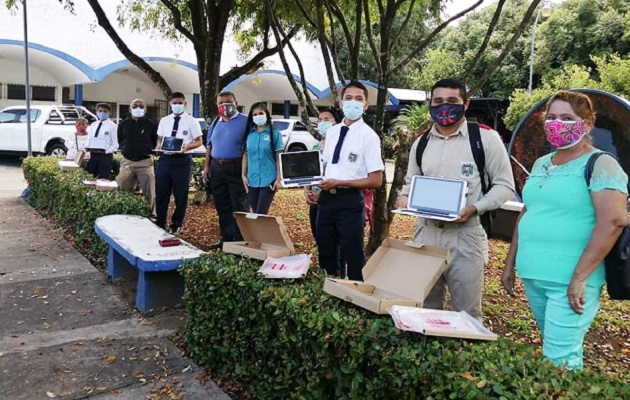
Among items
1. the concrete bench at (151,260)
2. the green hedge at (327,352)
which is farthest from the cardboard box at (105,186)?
the green hedge at (327,352)

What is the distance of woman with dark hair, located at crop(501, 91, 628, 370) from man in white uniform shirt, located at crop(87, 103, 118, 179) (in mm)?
7911

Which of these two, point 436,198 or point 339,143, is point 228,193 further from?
point 436,198

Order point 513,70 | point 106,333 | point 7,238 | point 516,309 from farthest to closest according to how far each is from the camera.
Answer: point 513,70, point 7,238, point 516,309, point 106,333

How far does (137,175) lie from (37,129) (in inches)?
428

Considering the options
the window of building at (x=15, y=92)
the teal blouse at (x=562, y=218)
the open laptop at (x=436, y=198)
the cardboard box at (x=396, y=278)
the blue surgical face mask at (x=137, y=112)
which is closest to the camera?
the teal blouse at (x=562, y=218)

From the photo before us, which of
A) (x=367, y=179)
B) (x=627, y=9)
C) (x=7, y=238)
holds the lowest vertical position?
(x=7, y=238)

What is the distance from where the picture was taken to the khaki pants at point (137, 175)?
778cm

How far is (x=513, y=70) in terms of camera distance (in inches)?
1286

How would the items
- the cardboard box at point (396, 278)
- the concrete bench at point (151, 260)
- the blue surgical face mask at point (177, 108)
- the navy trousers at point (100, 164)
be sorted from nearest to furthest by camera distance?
the cardboard box at point (396, 278)
the concrete bench at point (151, 260)
the blue surgical face mask at point (177, 108)
the navy trousers at point (100, 164)

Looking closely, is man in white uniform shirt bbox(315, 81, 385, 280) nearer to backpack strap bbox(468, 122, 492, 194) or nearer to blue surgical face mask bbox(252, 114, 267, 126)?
backpack strap bbox(468, 122, 492, 194)

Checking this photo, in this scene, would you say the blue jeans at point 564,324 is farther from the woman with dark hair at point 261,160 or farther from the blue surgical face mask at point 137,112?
the blue surgical face mask at point 137,112

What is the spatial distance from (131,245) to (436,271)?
3068mm

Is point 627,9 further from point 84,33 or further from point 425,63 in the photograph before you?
point 84,33

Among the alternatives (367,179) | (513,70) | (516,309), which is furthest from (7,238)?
(513,70)
